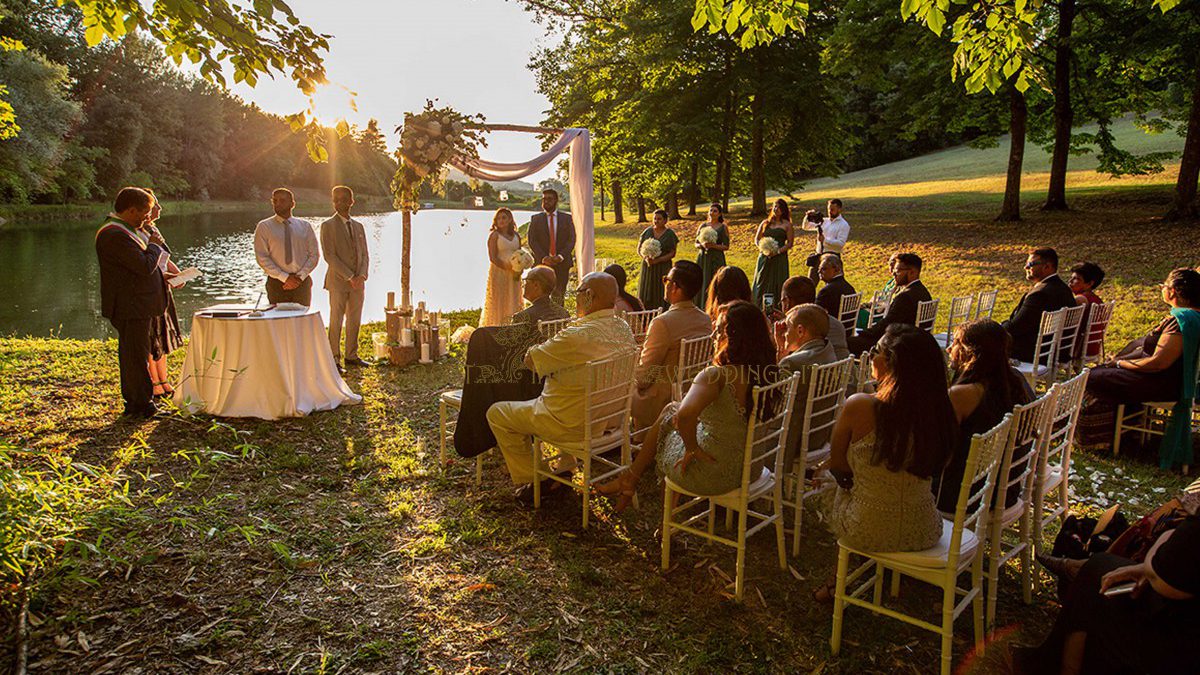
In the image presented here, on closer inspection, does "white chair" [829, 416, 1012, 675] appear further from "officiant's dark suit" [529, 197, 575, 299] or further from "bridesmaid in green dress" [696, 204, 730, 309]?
"officiant's dark suit" [529, 197, 575, 299]

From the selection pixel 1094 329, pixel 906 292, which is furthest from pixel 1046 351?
pixel 906 292

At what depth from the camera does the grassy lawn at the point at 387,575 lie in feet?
10.2

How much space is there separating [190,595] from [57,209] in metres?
41.7

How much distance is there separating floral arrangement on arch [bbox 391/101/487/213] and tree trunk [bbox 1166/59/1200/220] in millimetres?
13461

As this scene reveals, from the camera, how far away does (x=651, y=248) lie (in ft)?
29.8

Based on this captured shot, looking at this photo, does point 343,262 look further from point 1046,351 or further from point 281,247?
point 1046,351

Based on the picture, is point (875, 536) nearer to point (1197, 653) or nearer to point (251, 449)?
point (1197, 653)

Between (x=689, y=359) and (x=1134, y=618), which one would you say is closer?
(x=1134, y=618)

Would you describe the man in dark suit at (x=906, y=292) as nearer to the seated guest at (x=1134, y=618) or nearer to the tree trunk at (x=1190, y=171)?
the seated guest at (x=1134, y=618)

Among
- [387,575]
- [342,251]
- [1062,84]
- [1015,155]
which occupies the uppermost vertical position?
[1062,84]

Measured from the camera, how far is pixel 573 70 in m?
31.2

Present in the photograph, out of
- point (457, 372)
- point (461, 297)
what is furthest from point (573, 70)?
point (457, 372)

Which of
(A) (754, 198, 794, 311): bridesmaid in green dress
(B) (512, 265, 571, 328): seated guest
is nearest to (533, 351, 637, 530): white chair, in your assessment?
(B) (512, 265, 571, 328): seated guest

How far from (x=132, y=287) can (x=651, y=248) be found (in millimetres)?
5614
